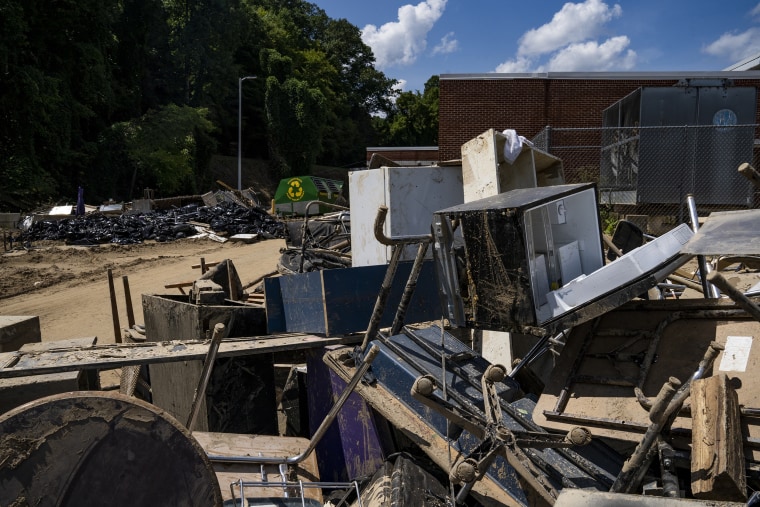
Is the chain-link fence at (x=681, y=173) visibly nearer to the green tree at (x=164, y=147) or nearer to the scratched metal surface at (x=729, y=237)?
the scratched metal surface at (x=729, y=237)

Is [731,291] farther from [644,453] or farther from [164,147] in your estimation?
[164,147]

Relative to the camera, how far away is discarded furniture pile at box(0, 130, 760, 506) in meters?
1.94

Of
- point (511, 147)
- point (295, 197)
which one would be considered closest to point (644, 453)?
point (511, 147)

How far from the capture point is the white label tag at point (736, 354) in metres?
2.80

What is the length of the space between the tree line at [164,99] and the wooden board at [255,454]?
2750 centimetres

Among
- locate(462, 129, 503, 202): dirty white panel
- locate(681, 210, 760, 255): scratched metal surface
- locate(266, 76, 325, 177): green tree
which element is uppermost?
locate(266, 76, 325, 177): green tree

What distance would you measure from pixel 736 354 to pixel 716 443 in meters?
0.80

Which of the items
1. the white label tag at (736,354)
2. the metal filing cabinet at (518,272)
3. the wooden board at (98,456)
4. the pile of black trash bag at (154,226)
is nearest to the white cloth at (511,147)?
the metal filing cabinet at (518,272)

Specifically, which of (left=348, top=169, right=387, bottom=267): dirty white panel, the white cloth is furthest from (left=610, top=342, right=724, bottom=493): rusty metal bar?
(left=348, top=169, right=387, bottom=267): dirty white panel

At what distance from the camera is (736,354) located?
2.84 metres

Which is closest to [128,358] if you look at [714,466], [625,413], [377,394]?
[377,394]

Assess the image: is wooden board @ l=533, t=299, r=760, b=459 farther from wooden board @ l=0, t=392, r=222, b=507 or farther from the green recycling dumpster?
the green recycling dumpster

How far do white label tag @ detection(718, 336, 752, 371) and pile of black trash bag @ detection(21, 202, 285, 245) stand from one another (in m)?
18.6

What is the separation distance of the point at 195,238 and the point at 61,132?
594 inches
